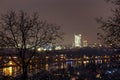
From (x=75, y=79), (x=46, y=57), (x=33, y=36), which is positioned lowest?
(x=75, y=79)

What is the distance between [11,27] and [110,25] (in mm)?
7262

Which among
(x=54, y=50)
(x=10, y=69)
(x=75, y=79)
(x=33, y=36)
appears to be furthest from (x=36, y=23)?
(x=75, y=79)

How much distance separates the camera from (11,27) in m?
17.0

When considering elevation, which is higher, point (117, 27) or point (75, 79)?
point (117, 27)

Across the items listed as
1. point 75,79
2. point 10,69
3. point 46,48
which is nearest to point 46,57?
point 46,48

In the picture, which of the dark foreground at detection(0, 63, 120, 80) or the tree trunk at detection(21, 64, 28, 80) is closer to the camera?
the dark foreground at detection(0, 63, 120, 80)

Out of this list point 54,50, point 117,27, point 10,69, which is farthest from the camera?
point 10,69

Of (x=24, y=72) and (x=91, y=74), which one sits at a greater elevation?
(x=24, y=72)

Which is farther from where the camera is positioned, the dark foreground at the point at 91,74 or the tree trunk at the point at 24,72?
the tree trunk at the point at 24,72

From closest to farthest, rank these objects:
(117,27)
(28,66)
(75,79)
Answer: (117,27) < (28,66) < (75,79)

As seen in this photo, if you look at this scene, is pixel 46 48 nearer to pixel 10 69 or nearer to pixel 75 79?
pixel 10 69

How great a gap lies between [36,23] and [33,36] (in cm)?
74

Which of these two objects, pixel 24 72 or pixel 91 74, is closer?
pixel 91 74

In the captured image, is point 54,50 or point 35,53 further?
point 54,50
